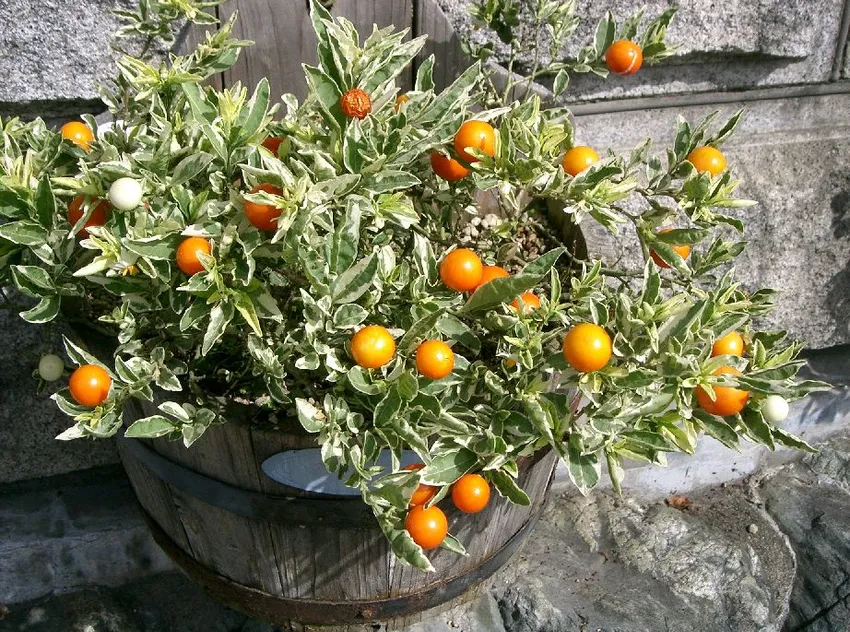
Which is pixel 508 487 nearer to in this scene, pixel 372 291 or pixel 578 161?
pixel 372 291

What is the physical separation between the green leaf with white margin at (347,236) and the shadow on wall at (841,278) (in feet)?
5.13

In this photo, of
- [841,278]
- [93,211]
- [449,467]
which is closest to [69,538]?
[93,211]

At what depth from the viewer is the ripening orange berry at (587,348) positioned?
A: 90 cm

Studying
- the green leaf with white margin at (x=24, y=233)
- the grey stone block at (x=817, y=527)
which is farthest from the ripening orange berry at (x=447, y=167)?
the grey stone block at (x=817, y=527)

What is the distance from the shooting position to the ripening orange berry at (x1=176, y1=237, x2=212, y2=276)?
3.06 feet

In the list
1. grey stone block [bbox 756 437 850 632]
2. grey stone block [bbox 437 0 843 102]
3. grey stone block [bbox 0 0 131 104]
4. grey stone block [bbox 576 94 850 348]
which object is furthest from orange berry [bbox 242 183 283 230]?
grey stone block [bbox 756 437 850 632]

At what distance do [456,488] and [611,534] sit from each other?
118 centimetres

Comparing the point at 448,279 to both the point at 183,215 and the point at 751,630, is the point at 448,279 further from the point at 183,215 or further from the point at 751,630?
the point at 751,630

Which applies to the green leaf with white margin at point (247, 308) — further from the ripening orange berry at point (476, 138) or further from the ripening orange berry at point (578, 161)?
Answer: the ripening orange berry at point (578, 161)

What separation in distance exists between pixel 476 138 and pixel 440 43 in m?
0.51

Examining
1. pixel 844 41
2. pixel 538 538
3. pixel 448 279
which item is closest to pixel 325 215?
pixel 448 279

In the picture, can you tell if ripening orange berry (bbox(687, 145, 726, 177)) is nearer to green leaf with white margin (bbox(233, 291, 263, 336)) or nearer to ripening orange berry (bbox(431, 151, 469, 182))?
ripening orange berry (bbox(431, 151, 469, 182))

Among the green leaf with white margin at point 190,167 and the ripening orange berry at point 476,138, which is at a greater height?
the ripening orange berry at point 476,138

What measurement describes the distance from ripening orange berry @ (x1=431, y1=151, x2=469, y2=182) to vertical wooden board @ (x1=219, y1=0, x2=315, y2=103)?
0.44 meters
